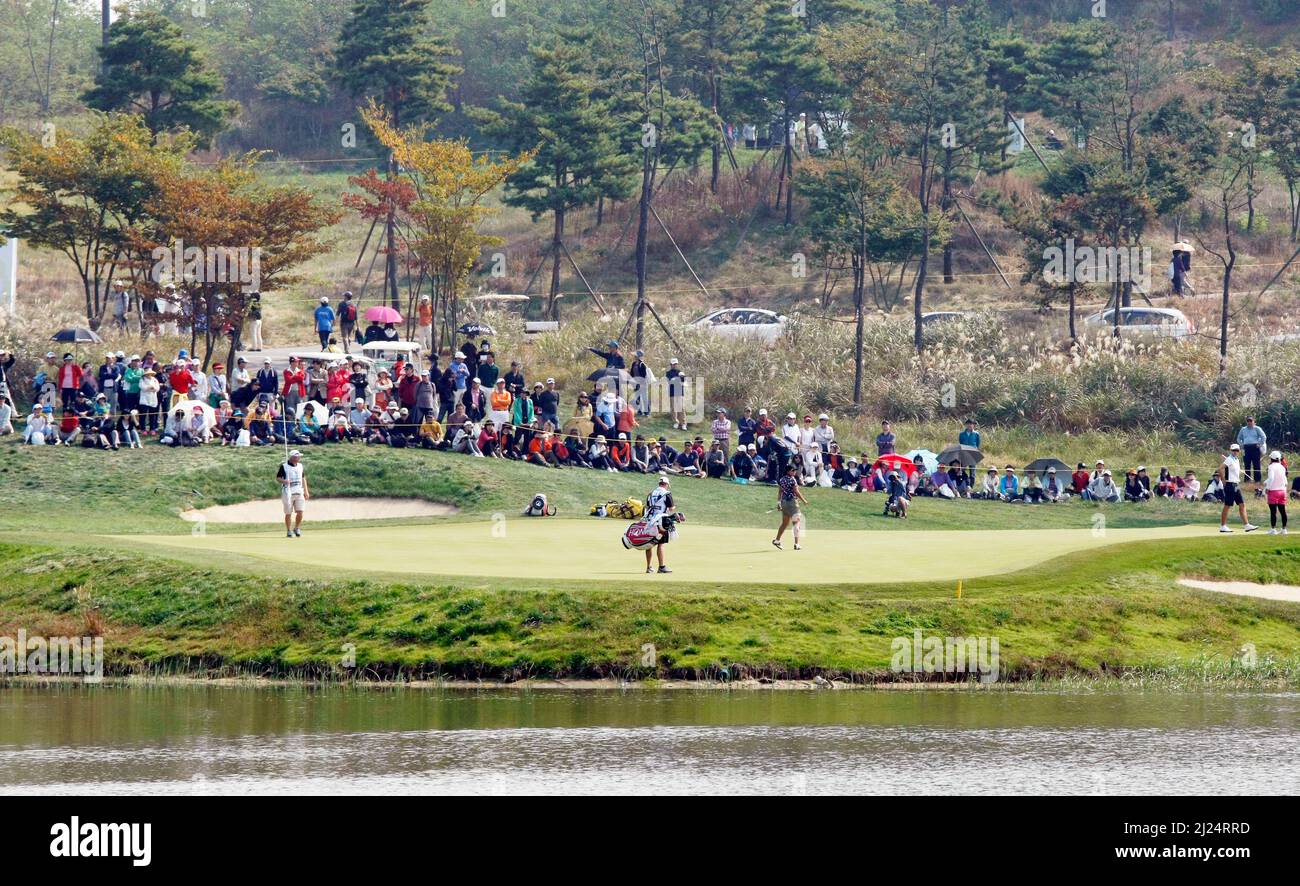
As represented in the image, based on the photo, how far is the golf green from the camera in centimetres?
2928

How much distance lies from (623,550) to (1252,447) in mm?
18311

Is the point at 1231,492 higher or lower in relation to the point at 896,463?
lower

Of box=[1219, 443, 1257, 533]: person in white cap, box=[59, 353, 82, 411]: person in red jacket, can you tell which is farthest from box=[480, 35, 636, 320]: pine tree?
box=[1219, 443, 1257, 533]: person in white cap

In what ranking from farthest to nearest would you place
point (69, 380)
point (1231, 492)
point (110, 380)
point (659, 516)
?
point (69, 380), point (110, 380), point (1231, 492), point (659, 516)

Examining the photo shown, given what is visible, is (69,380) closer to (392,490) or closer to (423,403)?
(423,403)

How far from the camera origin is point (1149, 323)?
5931cm

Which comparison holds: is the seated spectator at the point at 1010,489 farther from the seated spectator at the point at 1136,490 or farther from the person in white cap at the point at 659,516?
the person in white cap at the point at 659,516

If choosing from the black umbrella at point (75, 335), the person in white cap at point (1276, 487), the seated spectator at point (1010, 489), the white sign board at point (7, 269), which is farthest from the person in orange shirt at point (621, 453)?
the white sign board at point (7, 269)

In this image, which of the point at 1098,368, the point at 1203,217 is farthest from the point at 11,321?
the point at 1203,217

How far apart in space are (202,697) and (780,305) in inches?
1909

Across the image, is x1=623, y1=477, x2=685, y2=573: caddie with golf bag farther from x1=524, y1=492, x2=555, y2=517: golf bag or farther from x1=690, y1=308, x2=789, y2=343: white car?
x1=690, y1=308, x2=789, y2=343: white car

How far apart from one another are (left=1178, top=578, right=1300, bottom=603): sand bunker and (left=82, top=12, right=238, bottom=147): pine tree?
44279 millimetres

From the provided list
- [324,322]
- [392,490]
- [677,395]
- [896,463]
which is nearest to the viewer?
[392,490]

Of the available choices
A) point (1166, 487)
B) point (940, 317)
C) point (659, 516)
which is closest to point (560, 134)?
point (940, 317)
